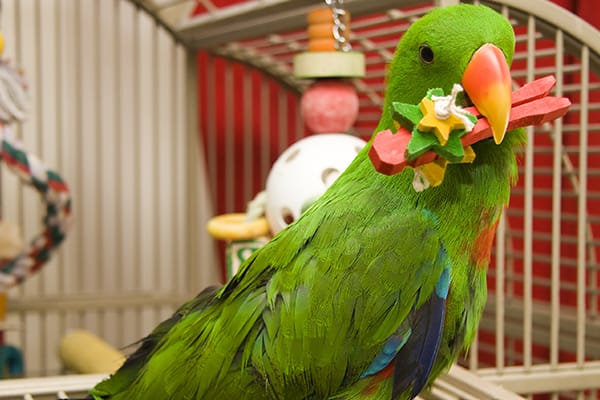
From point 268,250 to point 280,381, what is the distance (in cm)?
Result: 9

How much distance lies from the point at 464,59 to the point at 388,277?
0.13 metres

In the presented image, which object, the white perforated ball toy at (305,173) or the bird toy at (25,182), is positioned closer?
the white perforated ball toy at (305,173)

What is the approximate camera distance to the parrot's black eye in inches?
17.1

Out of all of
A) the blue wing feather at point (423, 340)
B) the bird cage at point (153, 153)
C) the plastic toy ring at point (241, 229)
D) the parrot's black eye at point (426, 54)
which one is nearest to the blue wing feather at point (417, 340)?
the blue wing feather at point (423, 340)

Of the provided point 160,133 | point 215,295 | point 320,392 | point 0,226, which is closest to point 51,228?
point 0,226

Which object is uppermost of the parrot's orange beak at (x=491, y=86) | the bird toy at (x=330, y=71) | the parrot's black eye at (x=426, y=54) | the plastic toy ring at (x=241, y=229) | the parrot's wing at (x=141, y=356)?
the bird toy at (x=330, y=71)

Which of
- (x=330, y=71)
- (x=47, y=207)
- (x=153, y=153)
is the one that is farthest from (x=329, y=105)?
(x=153, y=153)

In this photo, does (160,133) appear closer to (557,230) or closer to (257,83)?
(257,83)

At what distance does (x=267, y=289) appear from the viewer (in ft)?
1.56

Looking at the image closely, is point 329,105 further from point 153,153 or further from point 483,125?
point 153,153

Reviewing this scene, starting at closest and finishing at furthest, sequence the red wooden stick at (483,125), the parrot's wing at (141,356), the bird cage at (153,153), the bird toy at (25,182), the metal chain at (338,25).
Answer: the red wooden stick at (483,125) < the parrot's wing at (141,356) < the metal chain at (338,25) < the bird toy at (25,182) < the bird cage at (153,153)

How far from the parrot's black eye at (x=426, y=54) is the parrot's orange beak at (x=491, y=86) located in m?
0.03

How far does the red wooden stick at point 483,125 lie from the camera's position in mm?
381

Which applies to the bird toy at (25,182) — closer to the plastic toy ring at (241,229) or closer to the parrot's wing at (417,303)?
the plastic toy ring at (241,229)
